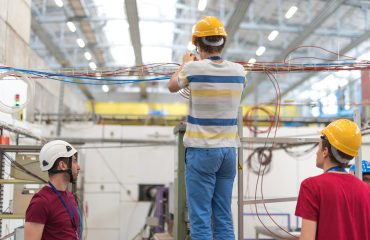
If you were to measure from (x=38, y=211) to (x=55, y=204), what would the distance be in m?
0.11

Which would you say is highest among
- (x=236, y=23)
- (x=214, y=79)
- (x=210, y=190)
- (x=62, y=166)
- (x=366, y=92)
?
(x=236, y=23)

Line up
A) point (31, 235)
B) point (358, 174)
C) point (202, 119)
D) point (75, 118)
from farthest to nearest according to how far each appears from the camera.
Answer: point (75, 118) < point (358, 174) < point (202, 119) < point (31, 235)

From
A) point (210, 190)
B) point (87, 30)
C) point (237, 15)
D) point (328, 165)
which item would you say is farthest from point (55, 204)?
point (87, 30)

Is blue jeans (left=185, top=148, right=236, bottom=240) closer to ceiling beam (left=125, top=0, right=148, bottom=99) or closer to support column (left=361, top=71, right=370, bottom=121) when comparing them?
ceiling beam (left=125, top=0, right=148, bottom=99)

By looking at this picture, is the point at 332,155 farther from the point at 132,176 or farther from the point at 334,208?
the point at 132,176

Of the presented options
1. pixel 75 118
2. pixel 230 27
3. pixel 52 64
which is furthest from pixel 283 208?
pixel 52 64

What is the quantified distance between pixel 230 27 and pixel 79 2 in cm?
310

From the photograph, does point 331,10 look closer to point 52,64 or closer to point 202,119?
point 202,119

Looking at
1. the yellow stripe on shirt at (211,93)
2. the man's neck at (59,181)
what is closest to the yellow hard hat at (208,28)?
the yellow stripe on shirt at (211,93)

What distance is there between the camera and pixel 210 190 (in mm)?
2568

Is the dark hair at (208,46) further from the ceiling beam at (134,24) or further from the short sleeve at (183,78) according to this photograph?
the ceiling beam at (134,24)

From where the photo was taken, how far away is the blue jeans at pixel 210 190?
2.53 metres

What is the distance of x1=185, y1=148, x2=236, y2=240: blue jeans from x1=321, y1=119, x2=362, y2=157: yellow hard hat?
69cm

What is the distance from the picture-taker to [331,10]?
845cm
